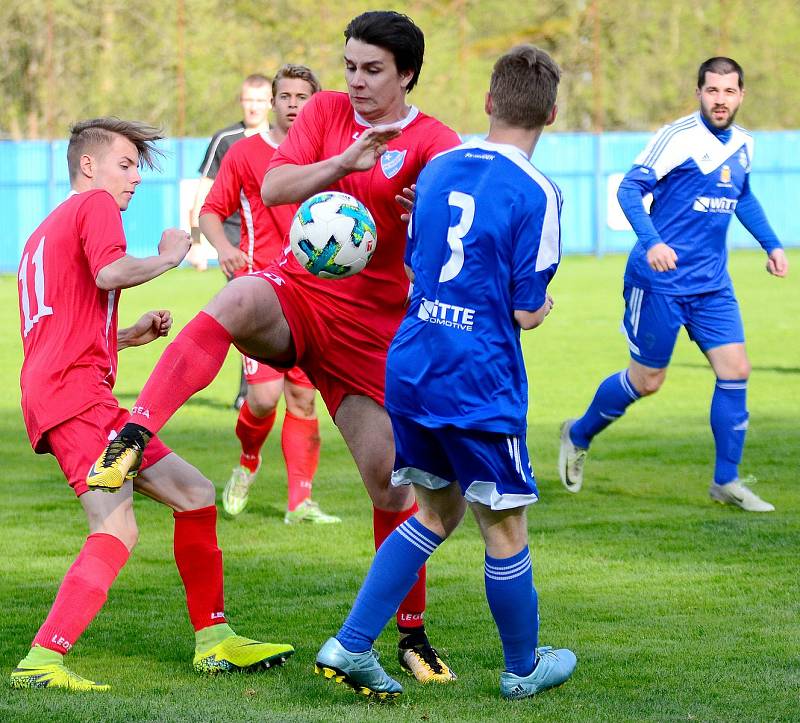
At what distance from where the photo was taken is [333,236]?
4566 millimetres

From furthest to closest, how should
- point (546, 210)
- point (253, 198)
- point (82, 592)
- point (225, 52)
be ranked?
1. point (225, 52)
2. point (253, 198)
3. point (82, 592)
4. point (546, 210)

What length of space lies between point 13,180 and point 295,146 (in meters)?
22.7

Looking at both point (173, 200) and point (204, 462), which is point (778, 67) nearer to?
point (173, 200)

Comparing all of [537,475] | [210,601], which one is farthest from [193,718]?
[537,475]

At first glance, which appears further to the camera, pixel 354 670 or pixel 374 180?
pixel 374 180

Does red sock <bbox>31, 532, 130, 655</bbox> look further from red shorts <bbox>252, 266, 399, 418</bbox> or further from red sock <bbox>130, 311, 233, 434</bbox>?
red shorts <bbox>252, 266, 399, 418</bbox>

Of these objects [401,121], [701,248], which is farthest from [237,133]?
[401,121]

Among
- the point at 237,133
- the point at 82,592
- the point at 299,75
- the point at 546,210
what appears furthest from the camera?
the point at 237,133

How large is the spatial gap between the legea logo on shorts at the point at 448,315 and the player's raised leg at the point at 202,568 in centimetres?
97

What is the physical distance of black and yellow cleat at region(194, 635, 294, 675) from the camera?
15.0 feet

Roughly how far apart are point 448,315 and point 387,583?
2.67ft

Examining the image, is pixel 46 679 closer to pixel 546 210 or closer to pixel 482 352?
pixel 482 352

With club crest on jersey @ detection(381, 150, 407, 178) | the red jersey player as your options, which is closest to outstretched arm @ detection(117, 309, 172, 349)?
club crest on jersey @ detection(381, 150, 407, 178)

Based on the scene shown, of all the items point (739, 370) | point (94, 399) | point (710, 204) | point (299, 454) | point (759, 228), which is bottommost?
point (299, 454)
